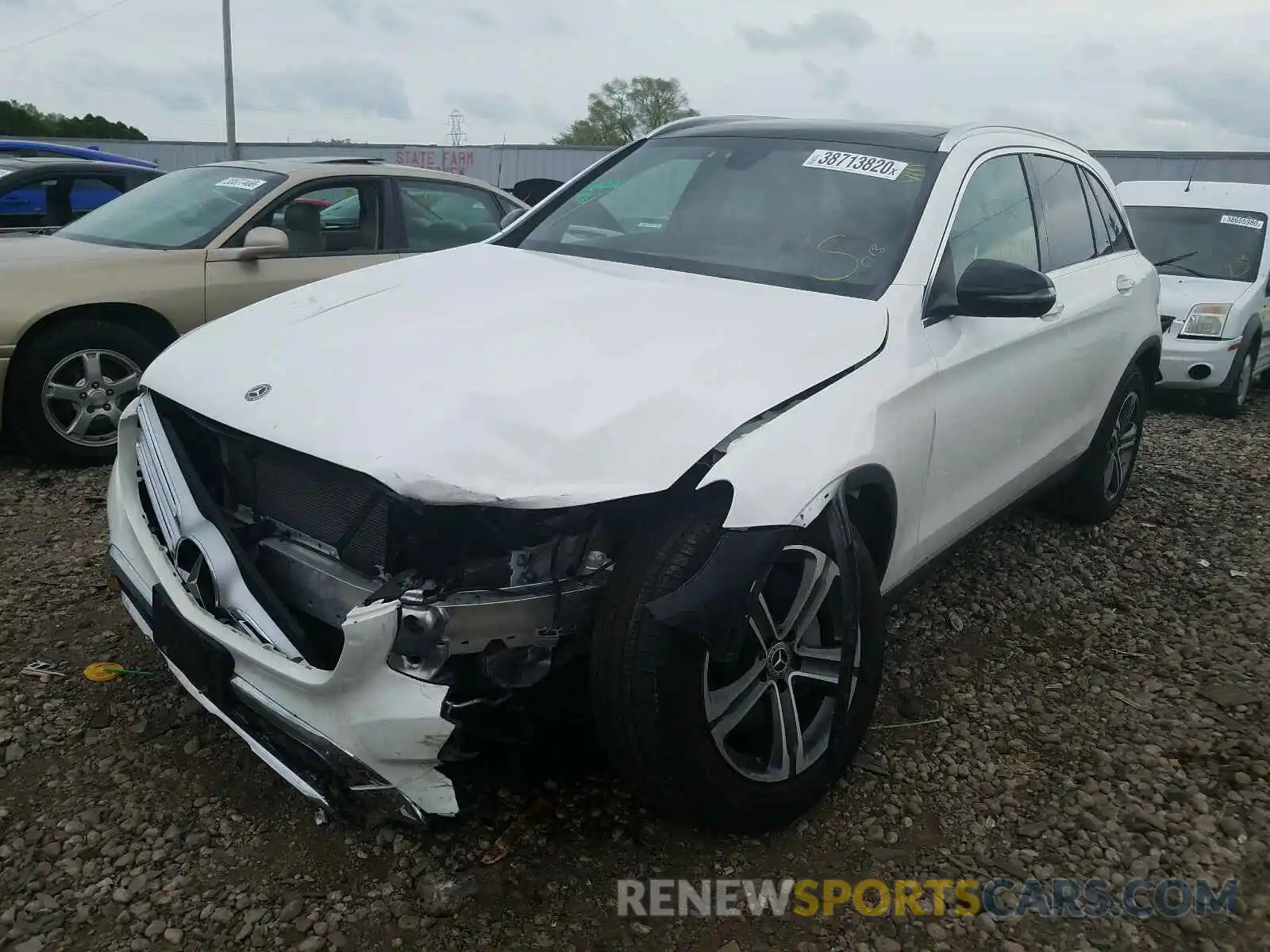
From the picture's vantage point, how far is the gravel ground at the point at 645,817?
2.21m

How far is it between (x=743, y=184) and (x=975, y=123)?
3.09 ft

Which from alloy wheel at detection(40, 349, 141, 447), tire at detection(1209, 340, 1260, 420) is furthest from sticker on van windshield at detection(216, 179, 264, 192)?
tire at detection(1209, 340, 1260, 420)

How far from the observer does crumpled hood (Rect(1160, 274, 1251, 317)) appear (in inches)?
312

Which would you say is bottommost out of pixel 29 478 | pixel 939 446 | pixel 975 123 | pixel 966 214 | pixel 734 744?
pixel 29 478

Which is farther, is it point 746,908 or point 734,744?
point 734,744

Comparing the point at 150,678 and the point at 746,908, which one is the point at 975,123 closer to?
the point at 746,908

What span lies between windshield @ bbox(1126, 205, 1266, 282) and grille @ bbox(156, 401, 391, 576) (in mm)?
8203

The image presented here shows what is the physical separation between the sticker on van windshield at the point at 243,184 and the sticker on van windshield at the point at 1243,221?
25.6ft

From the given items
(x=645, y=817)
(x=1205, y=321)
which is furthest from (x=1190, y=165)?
(x=645, y=817)

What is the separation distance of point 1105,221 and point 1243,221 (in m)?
5.23

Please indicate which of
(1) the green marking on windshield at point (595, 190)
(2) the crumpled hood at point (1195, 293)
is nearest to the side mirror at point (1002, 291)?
(1) the green marking on windshield at point (595, 190)

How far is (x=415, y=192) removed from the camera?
613cm

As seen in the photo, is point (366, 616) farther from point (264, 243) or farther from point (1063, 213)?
point (264, 243)

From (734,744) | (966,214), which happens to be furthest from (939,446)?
(734,744)
